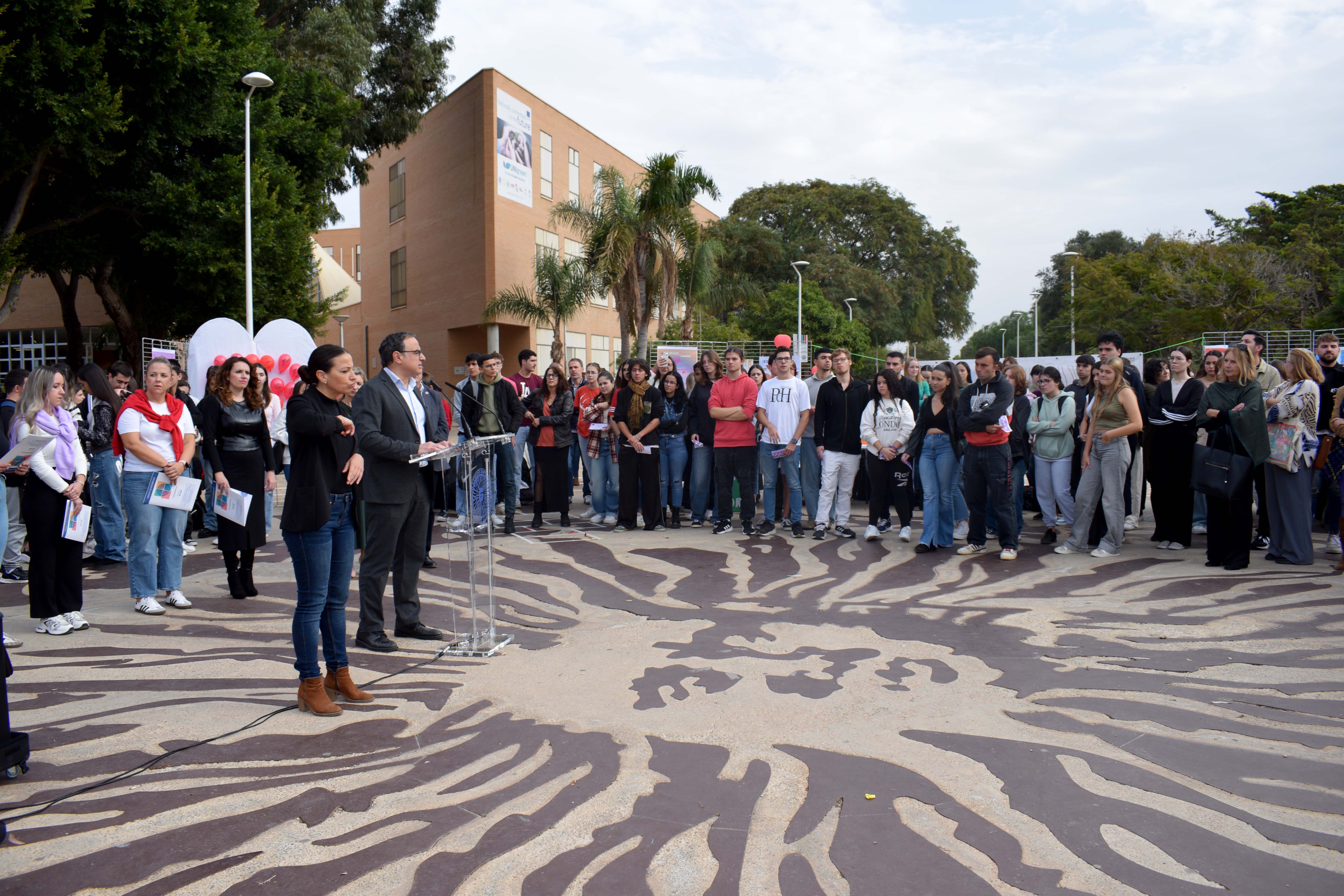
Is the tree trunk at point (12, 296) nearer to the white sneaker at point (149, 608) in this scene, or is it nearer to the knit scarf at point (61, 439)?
the knit scarf at point (61, 439)

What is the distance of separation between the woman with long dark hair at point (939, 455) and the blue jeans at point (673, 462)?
2.95 meters

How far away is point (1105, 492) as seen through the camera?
8.50 meters

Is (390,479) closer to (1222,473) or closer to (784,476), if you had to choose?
(784,476)

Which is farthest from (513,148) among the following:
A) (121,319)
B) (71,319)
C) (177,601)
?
(177,601)

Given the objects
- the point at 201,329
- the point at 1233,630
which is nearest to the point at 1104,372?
the point at 1233,630

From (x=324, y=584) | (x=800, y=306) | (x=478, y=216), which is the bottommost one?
(x=324, y=584)

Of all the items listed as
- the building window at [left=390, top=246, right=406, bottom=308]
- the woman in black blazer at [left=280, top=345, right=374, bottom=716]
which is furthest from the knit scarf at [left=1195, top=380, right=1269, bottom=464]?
the building window at [left=390, top=246, right=406, bottom=308]

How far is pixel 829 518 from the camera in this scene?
10359mm

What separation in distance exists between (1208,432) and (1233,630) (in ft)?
9.53

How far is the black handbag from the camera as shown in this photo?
7.78m

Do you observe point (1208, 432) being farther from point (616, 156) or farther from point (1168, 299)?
point (616, 156)

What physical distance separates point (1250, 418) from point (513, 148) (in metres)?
29.6

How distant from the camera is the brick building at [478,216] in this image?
32094 mm

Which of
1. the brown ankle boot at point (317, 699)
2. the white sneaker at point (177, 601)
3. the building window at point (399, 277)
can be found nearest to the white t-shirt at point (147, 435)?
the white sneaker at point (177, 601)
